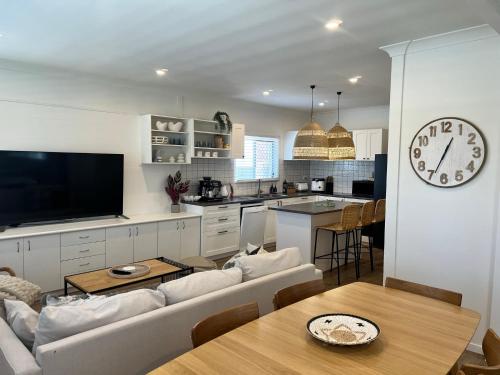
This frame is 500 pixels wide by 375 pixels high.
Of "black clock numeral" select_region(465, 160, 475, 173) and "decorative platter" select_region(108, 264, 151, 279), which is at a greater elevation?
"black clock numeral" select_region(465, 160, 475, 173)

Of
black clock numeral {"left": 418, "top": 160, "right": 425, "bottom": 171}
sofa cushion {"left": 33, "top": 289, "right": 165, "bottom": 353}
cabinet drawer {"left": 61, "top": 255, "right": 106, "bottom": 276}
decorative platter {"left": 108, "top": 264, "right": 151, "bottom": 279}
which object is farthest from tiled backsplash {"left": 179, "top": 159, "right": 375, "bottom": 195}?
sofa cushion {"left": 33, "top": 289, "right": 165, "bottom": 353}

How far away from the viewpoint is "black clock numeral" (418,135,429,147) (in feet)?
10.8

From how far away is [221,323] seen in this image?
182 cm

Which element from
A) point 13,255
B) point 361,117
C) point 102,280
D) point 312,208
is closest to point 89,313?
point 102,280

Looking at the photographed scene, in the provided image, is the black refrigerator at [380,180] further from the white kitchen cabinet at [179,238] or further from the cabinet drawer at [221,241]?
the white kitchen cabinet at [179,238]

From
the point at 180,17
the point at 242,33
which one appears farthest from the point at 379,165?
the point at 180,17

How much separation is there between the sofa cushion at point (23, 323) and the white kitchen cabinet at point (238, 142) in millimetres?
4605

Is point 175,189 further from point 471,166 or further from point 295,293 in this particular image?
point 471,166

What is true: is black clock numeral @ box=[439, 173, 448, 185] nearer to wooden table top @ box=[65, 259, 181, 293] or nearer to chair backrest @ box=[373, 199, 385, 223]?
chair backrest @ box=[373, 199, 385, 223]

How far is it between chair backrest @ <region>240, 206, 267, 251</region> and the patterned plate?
12.4 ft

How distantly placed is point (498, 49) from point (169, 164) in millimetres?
4378

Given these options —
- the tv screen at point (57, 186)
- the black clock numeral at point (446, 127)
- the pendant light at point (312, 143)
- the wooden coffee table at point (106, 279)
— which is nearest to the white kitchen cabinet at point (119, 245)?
the tv screen at point (57, 186)

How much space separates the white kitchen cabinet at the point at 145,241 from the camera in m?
4.90

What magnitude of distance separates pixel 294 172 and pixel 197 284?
232 inches
